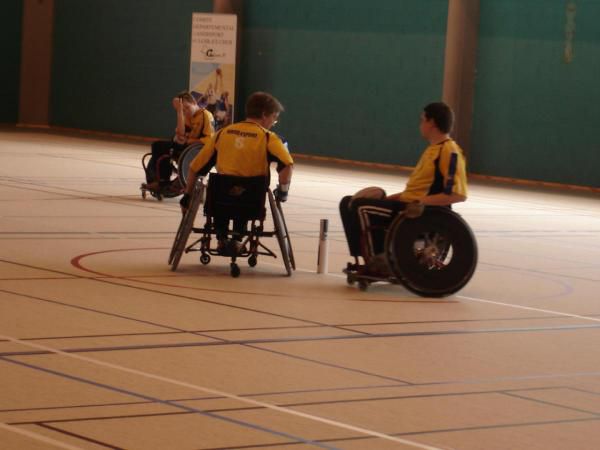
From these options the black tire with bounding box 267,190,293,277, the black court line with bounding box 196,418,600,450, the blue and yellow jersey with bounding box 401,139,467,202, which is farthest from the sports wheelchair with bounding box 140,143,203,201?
the black court line with bounding box 196,418,600,450

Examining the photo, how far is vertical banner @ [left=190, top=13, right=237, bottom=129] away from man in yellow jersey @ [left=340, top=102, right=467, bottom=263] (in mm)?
14685

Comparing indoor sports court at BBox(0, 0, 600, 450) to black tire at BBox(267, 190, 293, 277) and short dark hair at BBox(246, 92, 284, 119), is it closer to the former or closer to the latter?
black tire at BBox(267, 190, 293, 277)

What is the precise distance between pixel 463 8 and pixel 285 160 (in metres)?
13.5

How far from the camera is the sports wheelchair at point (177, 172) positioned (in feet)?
44.3

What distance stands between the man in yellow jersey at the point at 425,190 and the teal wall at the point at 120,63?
18.5 metres

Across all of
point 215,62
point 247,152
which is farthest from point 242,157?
point 215,62

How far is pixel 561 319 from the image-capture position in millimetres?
7547

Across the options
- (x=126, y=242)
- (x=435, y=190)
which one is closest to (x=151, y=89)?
(x=126, y=242)

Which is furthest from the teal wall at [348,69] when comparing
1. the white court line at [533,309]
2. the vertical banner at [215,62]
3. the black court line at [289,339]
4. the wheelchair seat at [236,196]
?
the black court line at [289,339]

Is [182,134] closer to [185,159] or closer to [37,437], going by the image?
[185,159]

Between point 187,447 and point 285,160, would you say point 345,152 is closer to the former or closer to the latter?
point 285,160

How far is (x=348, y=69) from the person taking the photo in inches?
924

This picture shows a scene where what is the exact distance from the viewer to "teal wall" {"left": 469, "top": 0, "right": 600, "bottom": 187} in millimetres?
20078

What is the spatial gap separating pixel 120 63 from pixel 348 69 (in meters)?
6.46
